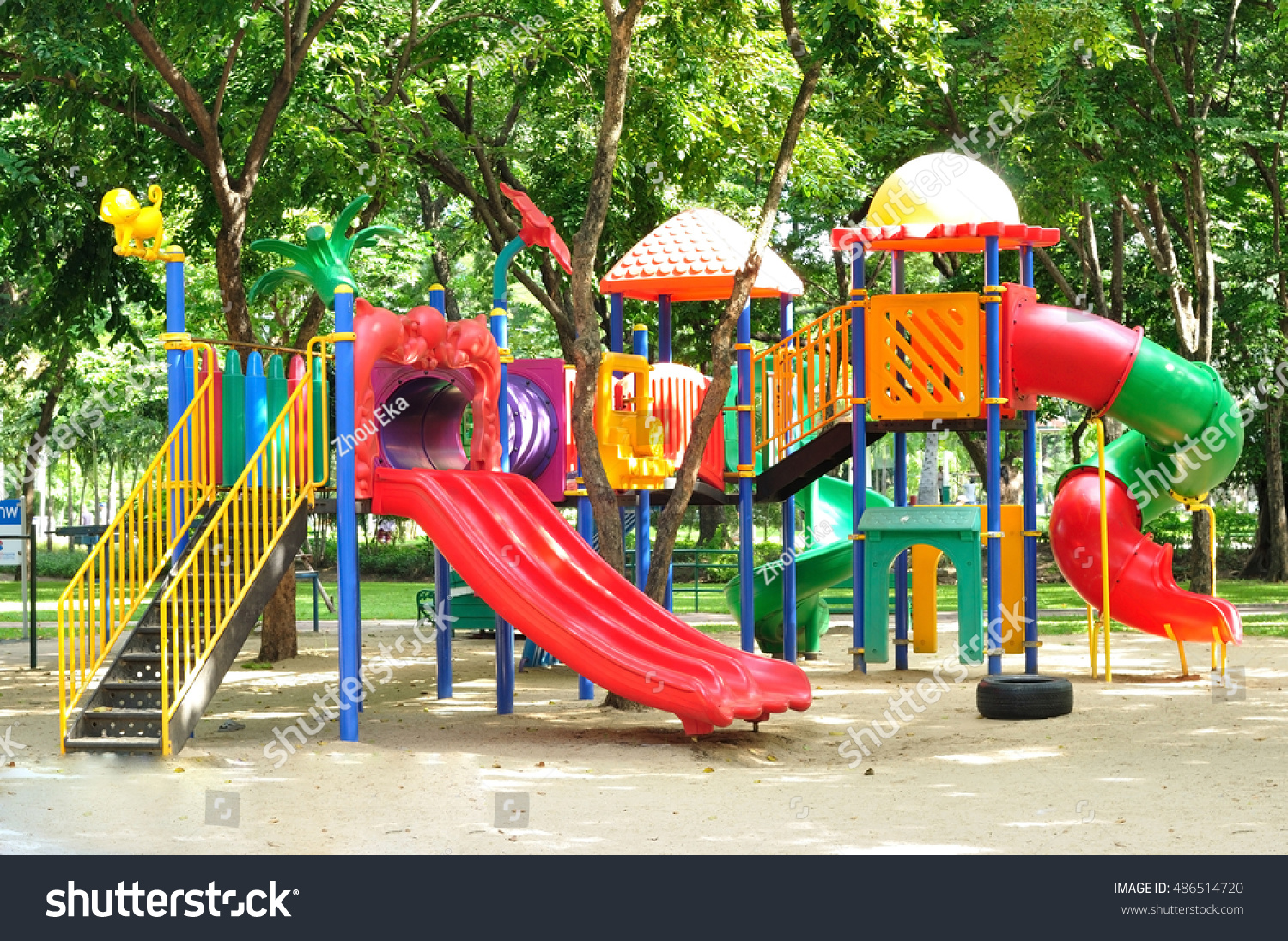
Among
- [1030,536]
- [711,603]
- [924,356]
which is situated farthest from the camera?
[711,603]

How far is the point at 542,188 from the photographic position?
19500 millimetres

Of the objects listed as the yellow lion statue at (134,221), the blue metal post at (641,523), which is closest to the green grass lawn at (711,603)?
the blue metal post at (641,523)

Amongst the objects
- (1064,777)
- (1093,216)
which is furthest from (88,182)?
(1093,216)

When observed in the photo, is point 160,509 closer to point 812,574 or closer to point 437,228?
point 812,574

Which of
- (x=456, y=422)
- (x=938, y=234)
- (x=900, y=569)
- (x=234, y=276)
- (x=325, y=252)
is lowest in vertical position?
(x=900, y=569)

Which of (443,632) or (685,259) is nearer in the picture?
(443,632)

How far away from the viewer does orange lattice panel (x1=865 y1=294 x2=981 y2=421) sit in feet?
44.8

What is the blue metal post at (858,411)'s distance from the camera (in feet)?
46.6

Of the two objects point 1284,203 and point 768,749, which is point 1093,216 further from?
point 768,749

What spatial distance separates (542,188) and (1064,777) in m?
12.6

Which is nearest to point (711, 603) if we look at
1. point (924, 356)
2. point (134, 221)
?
point (924, 356)

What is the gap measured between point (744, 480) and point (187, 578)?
6490 mm

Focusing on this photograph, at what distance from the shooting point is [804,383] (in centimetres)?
1553

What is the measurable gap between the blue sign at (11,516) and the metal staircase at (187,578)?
657 centimetres
